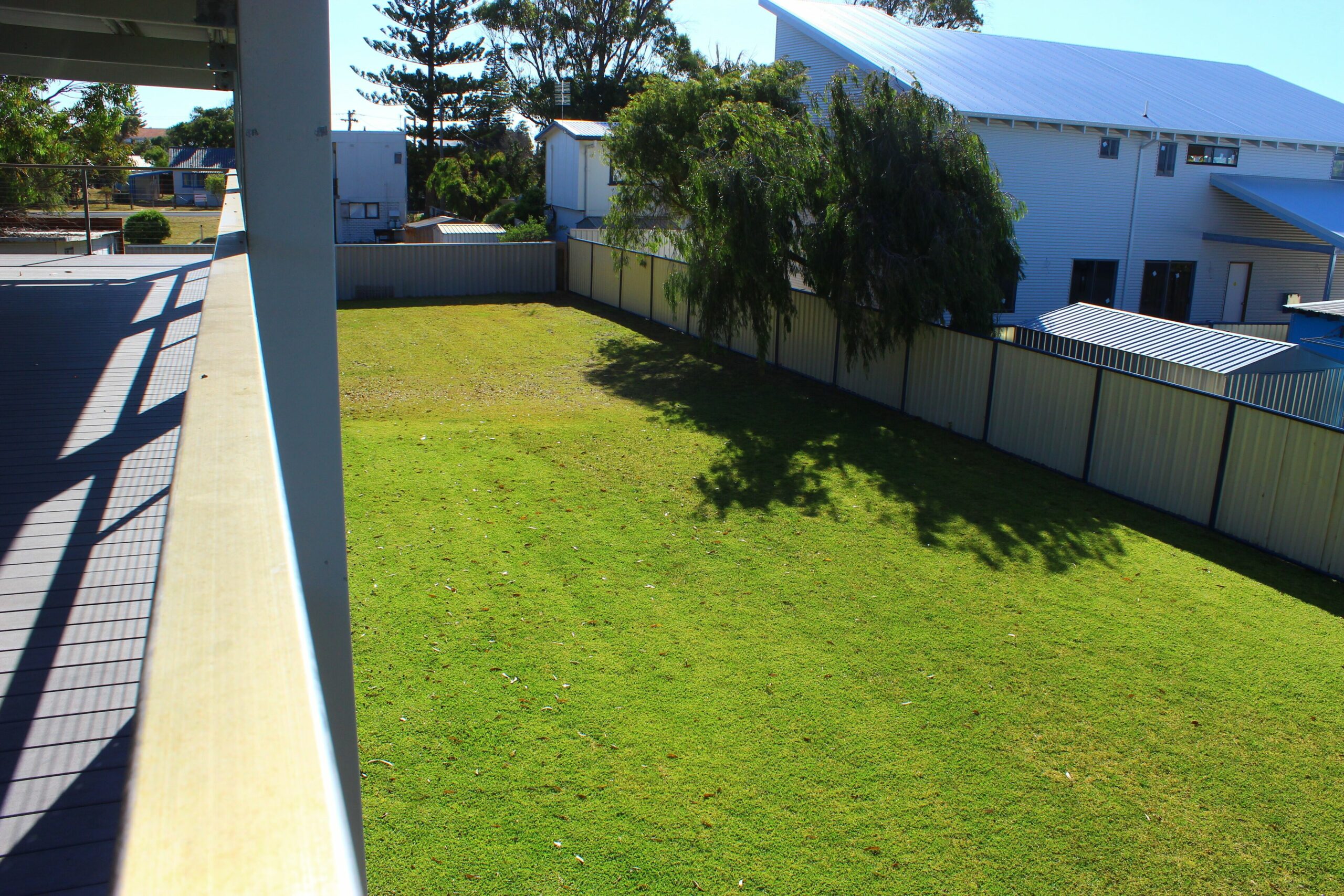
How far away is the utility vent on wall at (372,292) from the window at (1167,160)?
21.7 m

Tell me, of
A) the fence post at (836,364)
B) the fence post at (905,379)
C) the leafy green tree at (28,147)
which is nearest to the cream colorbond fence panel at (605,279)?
the fence post at (836,364)

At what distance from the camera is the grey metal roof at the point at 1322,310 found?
1933cm

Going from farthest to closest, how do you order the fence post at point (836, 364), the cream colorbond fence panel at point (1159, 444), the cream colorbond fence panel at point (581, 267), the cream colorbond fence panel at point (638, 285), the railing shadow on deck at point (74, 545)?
the cream colorbond fence panel at point (581, 267)
the cream colorbond fence panel at point (638, 285)
the fence post at point (836, 364)
the cream colorbond fence panel at point (1159, 444)
the railing shadow on deck at point (74, 545)

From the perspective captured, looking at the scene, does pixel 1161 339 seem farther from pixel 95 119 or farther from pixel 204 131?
pixel 204 131

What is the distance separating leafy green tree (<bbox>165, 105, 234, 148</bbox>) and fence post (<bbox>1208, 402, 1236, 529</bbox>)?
76.2m

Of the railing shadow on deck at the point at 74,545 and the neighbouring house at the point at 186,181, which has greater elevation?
the neighbouring house at the point at 186,181

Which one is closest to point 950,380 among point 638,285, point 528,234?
point 638,285

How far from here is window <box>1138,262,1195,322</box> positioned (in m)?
27.1

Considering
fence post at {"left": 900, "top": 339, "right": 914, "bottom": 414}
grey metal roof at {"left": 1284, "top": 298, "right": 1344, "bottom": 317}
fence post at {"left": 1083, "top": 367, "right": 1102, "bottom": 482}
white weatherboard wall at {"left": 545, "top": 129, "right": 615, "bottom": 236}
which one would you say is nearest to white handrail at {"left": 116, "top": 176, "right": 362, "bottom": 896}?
fence post at {"left": 1083, "top": 367, "right": 1102, "bottom": 482}

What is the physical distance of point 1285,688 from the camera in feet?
27.5

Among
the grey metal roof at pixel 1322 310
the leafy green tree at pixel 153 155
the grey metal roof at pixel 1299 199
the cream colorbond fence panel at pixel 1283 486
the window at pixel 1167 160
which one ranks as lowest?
the cream colorbond fence panel at pixel 1283 486

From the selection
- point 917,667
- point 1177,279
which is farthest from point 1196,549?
point 1177,279

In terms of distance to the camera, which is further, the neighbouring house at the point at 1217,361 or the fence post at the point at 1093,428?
the neighbouring house at the point at 1217,361

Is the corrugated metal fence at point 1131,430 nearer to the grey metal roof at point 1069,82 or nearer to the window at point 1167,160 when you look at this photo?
the grey metal roof at point 1069,82
